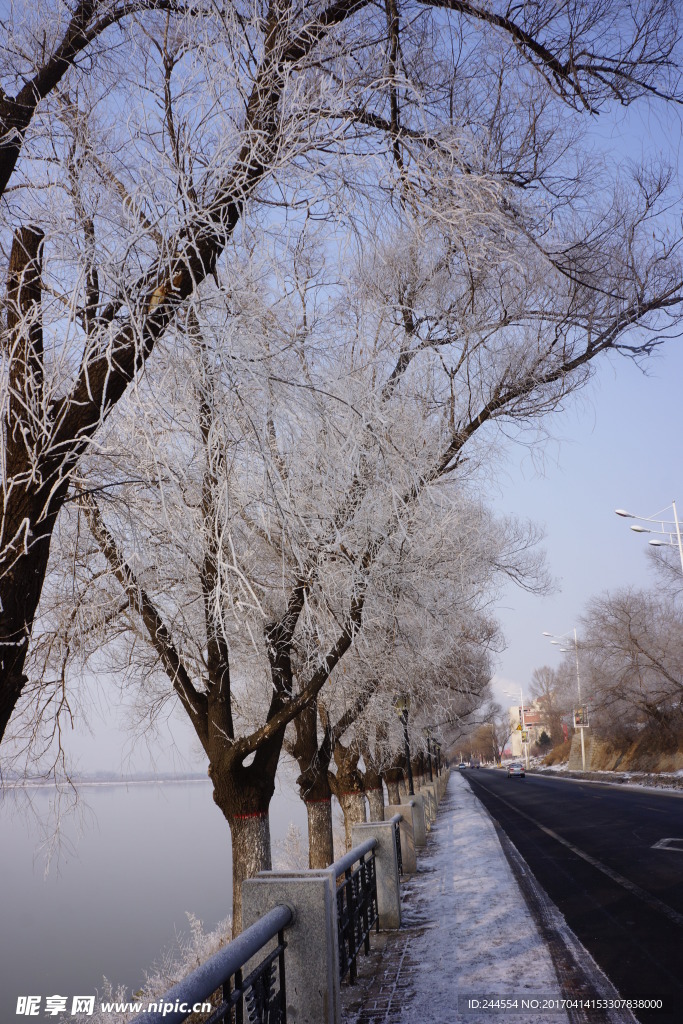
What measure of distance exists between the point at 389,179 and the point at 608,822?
59.7ft

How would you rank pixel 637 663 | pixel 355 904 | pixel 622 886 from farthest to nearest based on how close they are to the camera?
pixel 637 663, pixel 622 886, pixel 355 904

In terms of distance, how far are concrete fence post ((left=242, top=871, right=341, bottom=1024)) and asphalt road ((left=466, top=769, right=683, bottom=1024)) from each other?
6.61 ft

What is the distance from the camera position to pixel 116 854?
42.8 m

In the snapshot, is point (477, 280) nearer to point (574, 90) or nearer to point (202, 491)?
point (574, 90)

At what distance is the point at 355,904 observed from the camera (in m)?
6.26

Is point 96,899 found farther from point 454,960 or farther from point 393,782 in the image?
point 454,960

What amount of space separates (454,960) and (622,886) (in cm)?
472

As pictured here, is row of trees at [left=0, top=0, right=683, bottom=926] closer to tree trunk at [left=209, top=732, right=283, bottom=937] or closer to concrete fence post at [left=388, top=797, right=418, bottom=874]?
tree trunk at [left=209, top=732, right=283, bottom=937]

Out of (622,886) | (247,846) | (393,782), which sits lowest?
(622,886)

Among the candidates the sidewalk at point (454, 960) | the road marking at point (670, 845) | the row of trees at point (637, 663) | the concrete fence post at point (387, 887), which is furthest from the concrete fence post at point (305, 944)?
the row of trees at point (637, 663)

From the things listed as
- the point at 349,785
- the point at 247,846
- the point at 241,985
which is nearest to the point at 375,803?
the point at 349,785

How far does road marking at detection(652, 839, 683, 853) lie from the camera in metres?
13.1

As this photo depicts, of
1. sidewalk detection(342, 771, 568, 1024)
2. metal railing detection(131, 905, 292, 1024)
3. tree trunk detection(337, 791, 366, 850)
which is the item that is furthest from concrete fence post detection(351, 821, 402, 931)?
tree trunk detection(337, 791, 366, 850)

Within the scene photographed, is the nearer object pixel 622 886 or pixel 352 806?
pixel 622 886
